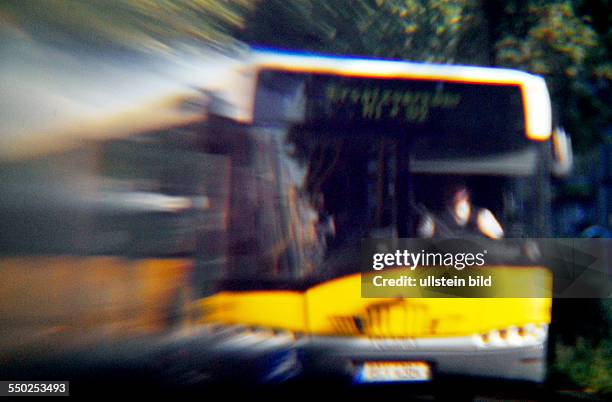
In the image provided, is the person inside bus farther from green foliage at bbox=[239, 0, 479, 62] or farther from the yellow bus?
green foliage at bbox=[239, 0, 479, 62]

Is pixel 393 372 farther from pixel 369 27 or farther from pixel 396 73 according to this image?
pixel 369 27

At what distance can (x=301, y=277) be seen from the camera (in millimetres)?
5883

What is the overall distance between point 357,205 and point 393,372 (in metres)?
1.20

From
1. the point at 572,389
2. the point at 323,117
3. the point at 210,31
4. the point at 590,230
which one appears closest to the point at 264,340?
the point at 323,117

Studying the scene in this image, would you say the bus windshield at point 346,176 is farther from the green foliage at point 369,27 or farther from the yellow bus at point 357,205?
Result: the green foliage at point 369,27

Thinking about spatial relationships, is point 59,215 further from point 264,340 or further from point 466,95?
point 466,95

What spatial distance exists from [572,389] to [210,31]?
4.26 meters

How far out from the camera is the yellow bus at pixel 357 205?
5.79m

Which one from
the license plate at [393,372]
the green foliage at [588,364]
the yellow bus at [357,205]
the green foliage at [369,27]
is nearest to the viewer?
the green foliage at [369,27]

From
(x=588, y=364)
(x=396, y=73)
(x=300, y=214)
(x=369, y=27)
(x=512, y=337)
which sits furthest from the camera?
(x=588, y=364)

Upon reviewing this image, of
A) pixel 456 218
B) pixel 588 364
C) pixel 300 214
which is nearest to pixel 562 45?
pixel 456 218

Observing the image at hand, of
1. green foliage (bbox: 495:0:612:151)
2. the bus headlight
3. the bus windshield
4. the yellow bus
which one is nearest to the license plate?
the yellow bus

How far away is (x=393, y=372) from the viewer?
5.91 metres

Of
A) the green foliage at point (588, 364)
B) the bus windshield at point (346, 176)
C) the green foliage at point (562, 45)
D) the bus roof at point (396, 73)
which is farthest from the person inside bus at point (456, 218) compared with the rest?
the green foliage at point (588, 364)
